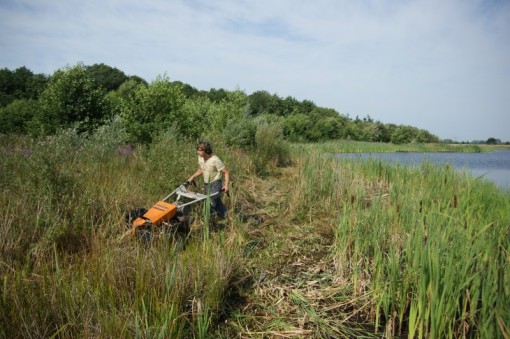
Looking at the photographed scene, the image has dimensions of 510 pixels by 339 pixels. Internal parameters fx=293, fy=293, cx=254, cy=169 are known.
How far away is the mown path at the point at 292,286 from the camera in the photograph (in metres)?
2.67

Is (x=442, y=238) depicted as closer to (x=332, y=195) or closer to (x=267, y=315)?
(x=267, y=315)

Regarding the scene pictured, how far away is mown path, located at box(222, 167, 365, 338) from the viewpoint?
2.67 metres

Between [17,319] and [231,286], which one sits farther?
[231,286]

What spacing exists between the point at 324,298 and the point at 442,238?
137 centimetres

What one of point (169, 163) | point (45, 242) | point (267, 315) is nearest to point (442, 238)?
point (267, 315)

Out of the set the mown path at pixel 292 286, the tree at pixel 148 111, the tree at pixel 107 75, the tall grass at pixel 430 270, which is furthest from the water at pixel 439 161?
the tree at pixel 107 75

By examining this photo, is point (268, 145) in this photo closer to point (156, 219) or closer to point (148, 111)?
point (148, 111)

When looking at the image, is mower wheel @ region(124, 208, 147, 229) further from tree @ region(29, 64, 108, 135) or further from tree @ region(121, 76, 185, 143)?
tree @ region(29, 64, 108, 135)

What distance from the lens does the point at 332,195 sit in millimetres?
5852

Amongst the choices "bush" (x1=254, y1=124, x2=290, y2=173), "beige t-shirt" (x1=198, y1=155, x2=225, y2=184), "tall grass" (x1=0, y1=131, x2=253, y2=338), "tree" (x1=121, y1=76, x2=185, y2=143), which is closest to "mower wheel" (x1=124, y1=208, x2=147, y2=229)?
"tall grass" (x1=0, y1=131, x2=253, y2=338)

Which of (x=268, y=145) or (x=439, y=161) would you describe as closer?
(x=439, y=161)

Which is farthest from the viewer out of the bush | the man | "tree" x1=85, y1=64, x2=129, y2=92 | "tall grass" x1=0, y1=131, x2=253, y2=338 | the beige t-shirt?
"tree" x1=85, y1=64, x2=129, y2=92

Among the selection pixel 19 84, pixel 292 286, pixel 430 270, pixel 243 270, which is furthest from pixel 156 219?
pixel 19 84

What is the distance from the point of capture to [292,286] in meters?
3.35
